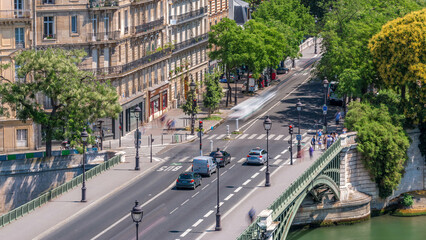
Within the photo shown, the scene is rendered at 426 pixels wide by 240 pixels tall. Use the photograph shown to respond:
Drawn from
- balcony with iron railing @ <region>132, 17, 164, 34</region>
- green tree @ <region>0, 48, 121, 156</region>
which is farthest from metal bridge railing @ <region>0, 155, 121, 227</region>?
balcony with iron railing @ <region>132, 17, 164, 34</region>

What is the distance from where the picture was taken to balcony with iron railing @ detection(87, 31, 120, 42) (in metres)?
115

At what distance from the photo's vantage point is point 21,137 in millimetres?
110188

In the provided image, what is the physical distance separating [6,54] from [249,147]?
28736mm

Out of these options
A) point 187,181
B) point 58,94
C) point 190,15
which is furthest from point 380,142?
point 190,15

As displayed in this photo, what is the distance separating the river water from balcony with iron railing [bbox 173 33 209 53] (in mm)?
42192

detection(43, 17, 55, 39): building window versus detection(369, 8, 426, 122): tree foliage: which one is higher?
detection(43, 17, 55, 39): building window

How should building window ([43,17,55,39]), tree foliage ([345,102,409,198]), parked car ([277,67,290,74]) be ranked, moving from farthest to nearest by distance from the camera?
parked car ([277,67,290,74])
tree foliage ([345,102,409,198])
building window ([43,17,55,39])

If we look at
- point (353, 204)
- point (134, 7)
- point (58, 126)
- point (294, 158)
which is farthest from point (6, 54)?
point (353, 204)

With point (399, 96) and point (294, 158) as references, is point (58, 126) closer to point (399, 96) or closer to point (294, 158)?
point (294, 158)

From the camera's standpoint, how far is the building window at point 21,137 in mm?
110000

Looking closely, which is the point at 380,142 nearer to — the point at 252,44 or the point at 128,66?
the point at 128,66

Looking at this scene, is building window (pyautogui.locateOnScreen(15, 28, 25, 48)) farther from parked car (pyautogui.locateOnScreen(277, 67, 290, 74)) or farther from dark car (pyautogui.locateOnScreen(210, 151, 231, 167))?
parked car (pyautogui.locateOnScreen(277, 67, 290, 74))

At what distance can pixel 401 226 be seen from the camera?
11206cm

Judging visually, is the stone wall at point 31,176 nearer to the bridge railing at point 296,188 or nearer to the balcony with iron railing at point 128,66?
the balcony with iron railing at point 128,66
